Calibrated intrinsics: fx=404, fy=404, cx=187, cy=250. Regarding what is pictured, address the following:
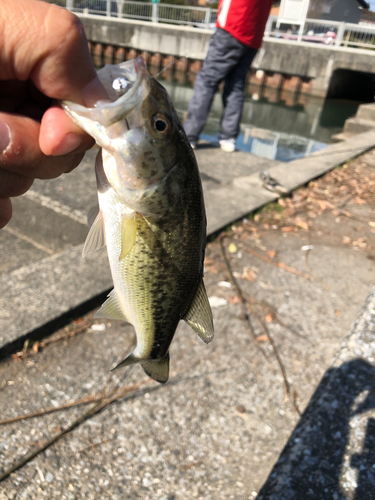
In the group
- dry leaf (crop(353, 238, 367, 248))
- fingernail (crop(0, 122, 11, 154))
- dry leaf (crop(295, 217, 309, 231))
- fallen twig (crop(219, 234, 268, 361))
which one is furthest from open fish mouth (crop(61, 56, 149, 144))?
dry leaf (crop(353, 238, 367, 248))

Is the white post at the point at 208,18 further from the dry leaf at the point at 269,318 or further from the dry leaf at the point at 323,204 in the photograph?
the dry leaf at the point at 269,318

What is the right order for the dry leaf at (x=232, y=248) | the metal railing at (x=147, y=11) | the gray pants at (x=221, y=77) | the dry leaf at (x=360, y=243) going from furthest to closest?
the metal railing at (x=147, y=11), the gray pants at (x=221, y=77), the dry leaf at (x=360, y=243), the dry leaf at (x=232, y=248)

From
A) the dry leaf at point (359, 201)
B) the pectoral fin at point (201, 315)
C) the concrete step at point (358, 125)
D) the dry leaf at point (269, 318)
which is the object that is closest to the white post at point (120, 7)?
the concrete step at point (358, 125)

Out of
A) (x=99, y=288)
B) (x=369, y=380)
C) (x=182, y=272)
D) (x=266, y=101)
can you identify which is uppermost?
(x=182, y=272)

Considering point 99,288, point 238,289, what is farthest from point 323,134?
point 99,288

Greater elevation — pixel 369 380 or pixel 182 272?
pixel 182 272

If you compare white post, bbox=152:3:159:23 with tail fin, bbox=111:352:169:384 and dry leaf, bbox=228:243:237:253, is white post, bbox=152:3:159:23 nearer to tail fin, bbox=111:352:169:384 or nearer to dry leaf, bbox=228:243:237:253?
dry leaf, bbox=228:243:237:253

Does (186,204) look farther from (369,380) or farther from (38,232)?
(38,232)
